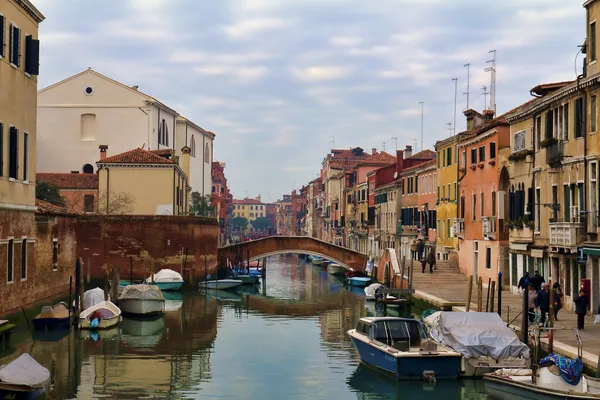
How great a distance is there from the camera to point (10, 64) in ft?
76.9

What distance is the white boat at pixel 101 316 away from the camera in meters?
25.0

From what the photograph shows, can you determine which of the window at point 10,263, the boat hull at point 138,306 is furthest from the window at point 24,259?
the boat hull at point 138,306

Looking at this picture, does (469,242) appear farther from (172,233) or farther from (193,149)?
(193,149)

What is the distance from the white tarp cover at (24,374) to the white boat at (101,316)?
10.1 m

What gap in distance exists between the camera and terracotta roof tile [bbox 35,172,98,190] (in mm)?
49562

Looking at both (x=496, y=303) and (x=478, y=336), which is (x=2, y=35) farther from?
(x=496, y=303)

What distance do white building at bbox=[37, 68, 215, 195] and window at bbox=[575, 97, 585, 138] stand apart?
39472mm

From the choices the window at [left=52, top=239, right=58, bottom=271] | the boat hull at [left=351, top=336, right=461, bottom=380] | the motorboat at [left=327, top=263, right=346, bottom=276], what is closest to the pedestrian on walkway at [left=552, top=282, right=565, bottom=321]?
the boat hull at [left=351, top=336, right=461, bottom=380]

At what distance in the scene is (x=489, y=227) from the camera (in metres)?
32.6

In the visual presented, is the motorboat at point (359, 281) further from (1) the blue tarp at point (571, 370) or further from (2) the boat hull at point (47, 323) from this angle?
(1) the blue tarp at point (571, 370)

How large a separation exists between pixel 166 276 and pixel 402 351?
23.9 meters

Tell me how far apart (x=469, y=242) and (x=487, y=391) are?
20370mm

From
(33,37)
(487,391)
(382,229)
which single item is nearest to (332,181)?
(382,229)

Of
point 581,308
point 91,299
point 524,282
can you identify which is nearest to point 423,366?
point 581,308
